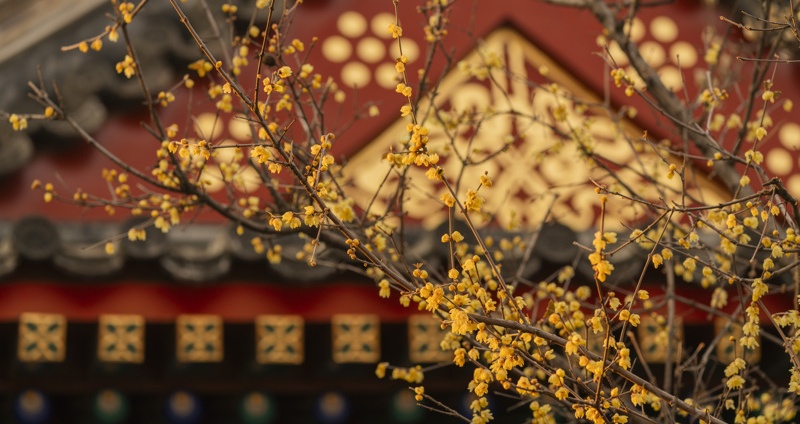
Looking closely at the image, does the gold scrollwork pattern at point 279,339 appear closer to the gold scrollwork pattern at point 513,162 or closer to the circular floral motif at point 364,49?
the gold scrollwork pattern at point 513,162

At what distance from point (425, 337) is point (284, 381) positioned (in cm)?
67

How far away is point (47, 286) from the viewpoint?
5676 millimetres

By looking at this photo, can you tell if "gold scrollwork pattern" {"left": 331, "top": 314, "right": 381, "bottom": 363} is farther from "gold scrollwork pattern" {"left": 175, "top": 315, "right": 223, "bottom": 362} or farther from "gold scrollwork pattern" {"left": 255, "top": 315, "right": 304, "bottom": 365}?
"gold scrollwork pattern" {"left": 175, "top": 315, "right": 223, "bottom": 362}

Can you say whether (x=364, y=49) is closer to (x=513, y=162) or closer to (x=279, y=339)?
(x=513, y=162)

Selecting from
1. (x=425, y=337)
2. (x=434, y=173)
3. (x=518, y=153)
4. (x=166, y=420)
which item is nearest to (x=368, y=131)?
(x=518, y=153)

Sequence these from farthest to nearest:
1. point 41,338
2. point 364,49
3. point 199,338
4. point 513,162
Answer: point 364,49
point 513,162
point 199,338
point 41,338

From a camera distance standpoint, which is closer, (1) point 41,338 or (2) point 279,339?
(1) point 41,338

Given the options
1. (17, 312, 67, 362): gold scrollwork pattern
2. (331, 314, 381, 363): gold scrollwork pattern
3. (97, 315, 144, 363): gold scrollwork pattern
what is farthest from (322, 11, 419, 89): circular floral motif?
(17, 312, 67, 362): gold scrollwork pattern

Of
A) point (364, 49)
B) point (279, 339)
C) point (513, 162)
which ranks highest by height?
point (364, 49)

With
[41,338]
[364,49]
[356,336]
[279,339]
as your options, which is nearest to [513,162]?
[364,49]

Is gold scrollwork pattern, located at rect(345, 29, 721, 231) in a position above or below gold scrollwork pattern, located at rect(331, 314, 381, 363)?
above

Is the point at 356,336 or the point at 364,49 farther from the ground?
the point at 364,49

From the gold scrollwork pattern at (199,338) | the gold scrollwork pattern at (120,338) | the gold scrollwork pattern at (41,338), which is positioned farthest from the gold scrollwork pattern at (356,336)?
the gold scrollwork pattern at (41,338)

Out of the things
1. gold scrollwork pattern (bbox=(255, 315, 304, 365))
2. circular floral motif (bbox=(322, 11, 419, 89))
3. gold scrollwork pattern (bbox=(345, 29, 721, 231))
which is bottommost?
gold scrollwork pattern (bbox=(255, 315, 304, 365))
